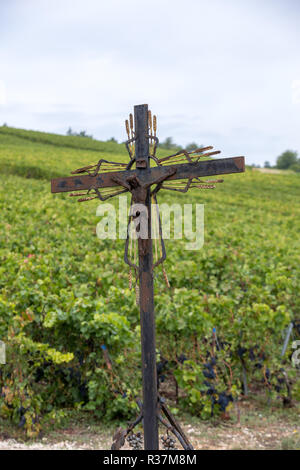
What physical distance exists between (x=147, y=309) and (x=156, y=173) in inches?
29.3

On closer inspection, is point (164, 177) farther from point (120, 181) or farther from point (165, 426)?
point (165, 426)

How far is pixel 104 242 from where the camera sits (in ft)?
34.1

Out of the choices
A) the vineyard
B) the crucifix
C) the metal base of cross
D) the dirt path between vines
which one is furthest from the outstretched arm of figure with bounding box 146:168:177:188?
the dirt path between vines

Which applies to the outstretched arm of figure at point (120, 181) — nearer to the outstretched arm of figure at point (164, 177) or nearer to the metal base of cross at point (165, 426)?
the outstretched arm of figure at point (164, 177)

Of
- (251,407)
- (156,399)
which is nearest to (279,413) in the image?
(251,407)

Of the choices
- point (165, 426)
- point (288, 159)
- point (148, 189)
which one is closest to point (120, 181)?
point (148, 189)

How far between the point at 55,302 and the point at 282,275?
168 inches

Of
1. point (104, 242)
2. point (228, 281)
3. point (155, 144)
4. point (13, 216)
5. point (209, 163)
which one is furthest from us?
point (13, 216)

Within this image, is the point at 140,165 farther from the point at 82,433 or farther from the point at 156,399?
the point at 82,433

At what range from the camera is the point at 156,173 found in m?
2.57

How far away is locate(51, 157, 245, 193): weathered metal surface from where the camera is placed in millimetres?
2449

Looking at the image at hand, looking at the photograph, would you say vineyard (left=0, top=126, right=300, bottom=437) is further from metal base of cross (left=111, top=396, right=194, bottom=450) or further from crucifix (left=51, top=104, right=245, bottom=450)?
crucifix (left=51, top=104, right=245, bottom=450)

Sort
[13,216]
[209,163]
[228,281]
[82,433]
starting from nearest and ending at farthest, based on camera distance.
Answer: [209,163] < [82,433] < [228,281] < [13,216]

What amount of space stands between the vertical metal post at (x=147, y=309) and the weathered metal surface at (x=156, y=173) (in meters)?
0.06
